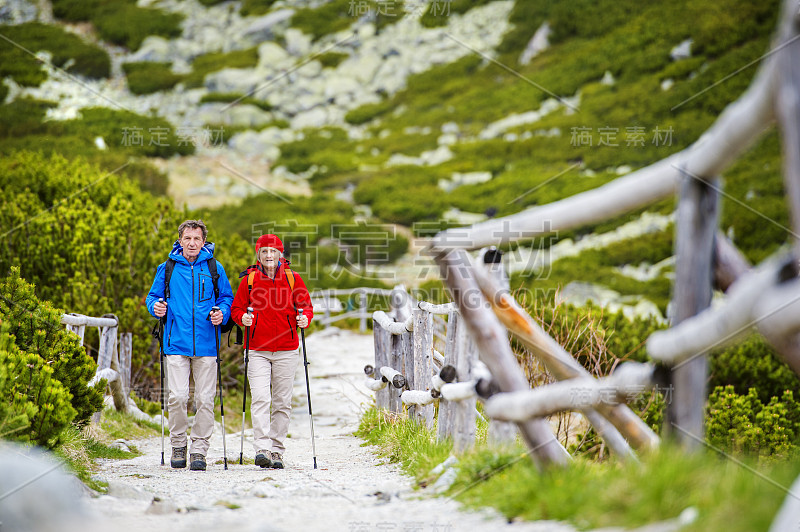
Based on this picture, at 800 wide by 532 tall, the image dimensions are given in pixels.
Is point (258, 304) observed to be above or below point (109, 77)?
below

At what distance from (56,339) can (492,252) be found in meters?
3.41

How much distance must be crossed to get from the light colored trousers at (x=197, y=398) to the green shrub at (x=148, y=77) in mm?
32007

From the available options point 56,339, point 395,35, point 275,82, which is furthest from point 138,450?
point 395,35

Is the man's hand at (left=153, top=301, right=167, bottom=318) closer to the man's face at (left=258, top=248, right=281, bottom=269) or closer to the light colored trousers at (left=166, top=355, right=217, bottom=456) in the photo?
the light colored trousers at (left=166, top=355, right=217, bottom=456)

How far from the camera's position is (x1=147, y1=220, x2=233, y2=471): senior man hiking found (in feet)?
17.7

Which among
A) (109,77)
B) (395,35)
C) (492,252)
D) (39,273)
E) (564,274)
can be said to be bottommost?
(564,274)

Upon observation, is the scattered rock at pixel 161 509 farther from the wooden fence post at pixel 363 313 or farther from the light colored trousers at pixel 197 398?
the wooden fence post at pixel 363 313

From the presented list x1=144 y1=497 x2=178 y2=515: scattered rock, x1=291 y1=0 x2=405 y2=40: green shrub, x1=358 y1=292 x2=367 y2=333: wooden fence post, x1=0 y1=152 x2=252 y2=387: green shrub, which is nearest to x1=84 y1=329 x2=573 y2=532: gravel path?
x1=144 y1=497 x2=178 y2=515: scattered rock

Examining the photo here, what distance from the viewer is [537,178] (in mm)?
25797

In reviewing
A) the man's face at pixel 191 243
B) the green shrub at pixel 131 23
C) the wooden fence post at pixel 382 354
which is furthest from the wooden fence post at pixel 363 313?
the green shrub at pixel 131 23

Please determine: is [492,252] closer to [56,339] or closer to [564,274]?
[56,339]

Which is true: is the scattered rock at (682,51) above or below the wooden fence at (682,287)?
above

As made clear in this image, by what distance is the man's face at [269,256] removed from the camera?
5.45 meters

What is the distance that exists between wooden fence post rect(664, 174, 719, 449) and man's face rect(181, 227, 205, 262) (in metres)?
3.77
